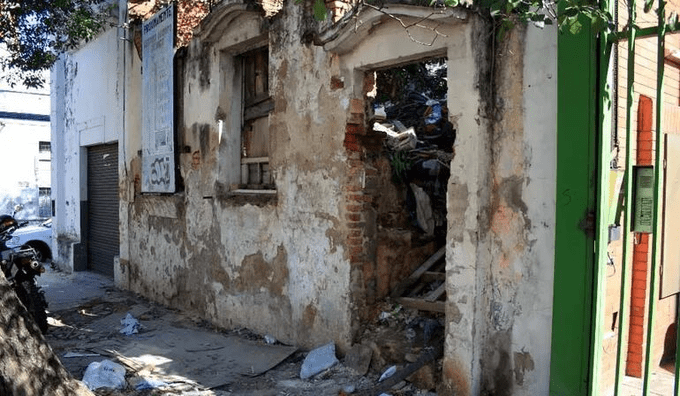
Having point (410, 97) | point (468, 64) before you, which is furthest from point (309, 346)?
point (410, 97)

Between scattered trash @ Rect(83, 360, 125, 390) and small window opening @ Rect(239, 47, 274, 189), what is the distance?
9.06 feet

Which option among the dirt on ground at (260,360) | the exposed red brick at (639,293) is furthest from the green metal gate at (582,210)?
the dirt on ground at (260,360)

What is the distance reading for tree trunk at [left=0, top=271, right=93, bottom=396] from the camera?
9.89 feet

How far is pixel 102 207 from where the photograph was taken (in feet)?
39.3

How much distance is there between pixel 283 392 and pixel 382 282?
1.53 m

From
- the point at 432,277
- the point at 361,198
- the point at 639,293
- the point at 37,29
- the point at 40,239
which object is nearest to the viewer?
the point at 639,293

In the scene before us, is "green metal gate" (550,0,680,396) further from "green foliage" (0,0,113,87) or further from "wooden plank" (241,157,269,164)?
"green foliage" (0,0,113,87)

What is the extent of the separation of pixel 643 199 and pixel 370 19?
2.94 metres

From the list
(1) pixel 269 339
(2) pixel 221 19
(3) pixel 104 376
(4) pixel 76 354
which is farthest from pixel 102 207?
(3) pixel 104 376

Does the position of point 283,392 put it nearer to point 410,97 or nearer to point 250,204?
point 250,204

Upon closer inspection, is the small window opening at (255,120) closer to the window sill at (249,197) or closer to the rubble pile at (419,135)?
the window sill at (249,197)

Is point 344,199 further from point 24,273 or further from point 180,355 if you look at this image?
point 24,273

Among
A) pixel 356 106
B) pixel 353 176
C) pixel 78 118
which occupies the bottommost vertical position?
pixel 353 176

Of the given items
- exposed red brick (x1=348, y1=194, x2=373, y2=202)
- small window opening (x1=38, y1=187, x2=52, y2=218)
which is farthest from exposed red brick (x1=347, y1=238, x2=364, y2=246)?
small window opening (x1=38, y1=187, x2=52, y2=218)
